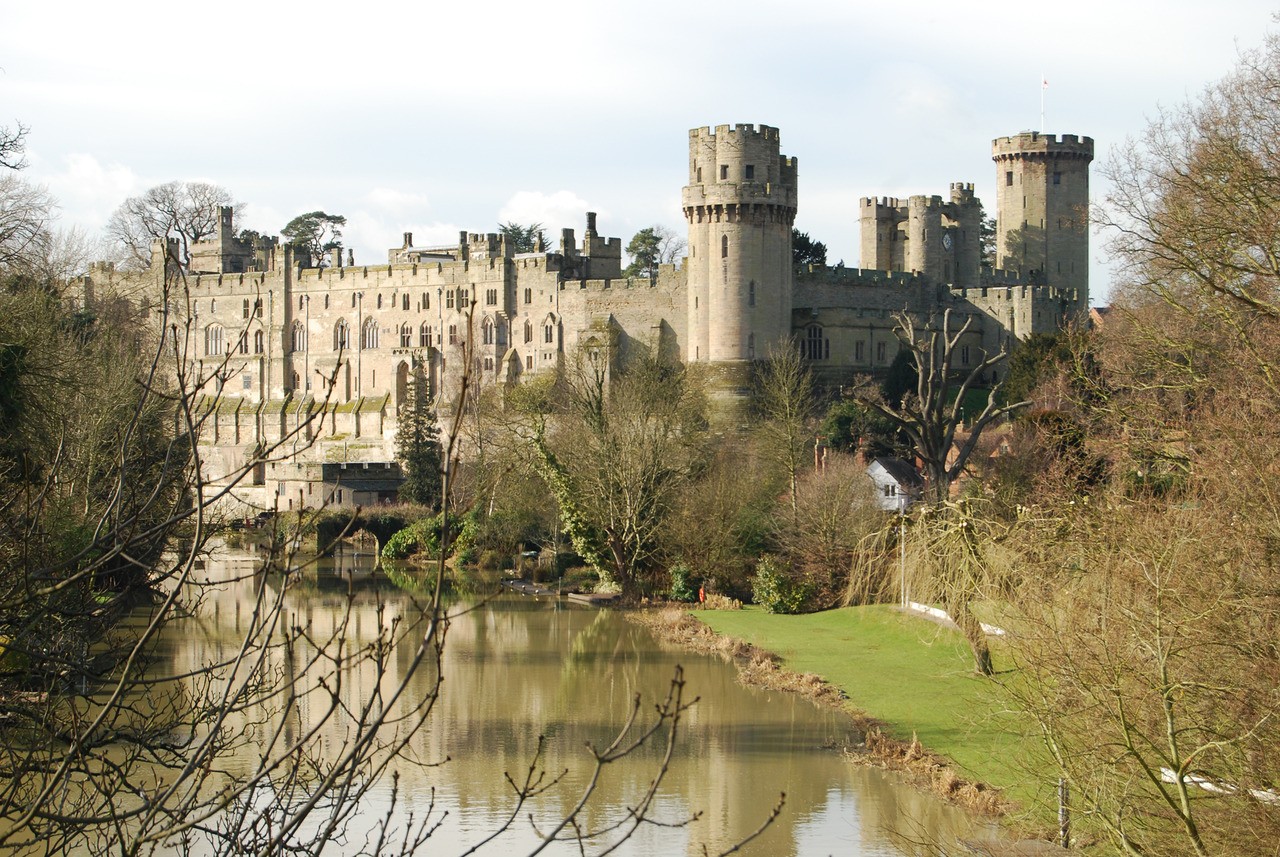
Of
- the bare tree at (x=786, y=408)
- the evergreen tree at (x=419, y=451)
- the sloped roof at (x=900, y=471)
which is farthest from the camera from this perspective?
the evergreen tree at (x=419, y=451)

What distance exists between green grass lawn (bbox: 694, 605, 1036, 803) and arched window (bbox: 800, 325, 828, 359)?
21928mm

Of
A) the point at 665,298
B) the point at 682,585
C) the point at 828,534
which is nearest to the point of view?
the point at 828,534

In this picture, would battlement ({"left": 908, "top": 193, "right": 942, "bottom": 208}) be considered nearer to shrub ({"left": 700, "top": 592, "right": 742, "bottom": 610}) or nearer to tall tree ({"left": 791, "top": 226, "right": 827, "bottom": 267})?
tall tree ({"left": 791, "top": 226, "right": 827, "bottom": 267})

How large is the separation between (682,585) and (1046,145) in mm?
32772

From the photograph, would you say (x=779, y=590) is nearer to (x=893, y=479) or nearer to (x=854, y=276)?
(x=893, y=479)

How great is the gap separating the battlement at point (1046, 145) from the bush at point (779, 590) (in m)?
33.2

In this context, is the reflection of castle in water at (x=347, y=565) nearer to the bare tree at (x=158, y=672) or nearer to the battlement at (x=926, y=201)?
the bare tree at (x=158, y=672)

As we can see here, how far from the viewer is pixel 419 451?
42719 millimetres

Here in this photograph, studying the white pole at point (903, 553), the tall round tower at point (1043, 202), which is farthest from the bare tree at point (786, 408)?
the tall round tower at point (1043, 202)

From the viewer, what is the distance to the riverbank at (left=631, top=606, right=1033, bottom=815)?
47.4 ft

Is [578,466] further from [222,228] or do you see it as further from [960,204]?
[222,228]

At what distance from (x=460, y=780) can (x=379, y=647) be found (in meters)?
10.7

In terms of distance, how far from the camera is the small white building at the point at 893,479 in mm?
33344

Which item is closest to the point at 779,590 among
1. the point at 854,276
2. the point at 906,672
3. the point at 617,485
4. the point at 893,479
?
the point at 617,485
